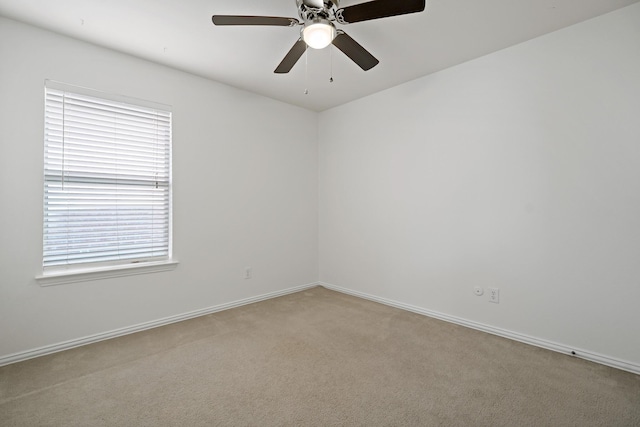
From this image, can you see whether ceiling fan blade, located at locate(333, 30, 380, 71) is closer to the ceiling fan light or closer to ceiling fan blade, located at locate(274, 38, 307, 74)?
the ceiling fan light

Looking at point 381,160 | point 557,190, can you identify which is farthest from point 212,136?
point 557,190

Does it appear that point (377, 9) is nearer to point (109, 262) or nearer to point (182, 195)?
point (182, 195)

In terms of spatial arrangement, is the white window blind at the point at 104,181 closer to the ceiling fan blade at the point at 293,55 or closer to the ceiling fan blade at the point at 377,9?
the ceiling fan blade at the point at 293,55

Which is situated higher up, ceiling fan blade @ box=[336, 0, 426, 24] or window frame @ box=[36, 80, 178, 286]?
ceiling fan blade @ box=[336, 0, 426, 24]

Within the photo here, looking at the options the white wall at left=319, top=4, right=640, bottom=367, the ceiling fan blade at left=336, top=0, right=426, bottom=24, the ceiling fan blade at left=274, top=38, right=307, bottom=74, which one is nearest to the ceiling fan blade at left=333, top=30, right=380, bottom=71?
the ceiling fan blade at left=336, top=0, right=426, bottom=24

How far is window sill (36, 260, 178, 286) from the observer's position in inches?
93.3

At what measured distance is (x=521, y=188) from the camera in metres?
2.58

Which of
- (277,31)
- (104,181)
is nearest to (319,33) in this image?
(277,31)

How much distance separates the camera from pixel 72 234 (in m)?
2.50

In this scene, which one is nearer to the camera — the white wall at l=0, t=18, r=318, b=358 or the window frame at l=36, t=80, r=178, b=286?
the white wall at l=0, t=18, r=318, b=358

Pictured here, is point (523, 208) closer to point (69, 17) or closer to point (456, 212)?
point (456, 212)

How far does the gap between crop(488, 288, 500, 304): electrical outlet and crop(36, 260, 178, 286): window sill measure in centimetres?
302

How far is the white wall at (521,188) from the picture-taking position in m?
2.16

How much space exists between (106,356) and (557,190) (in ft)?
12.3
